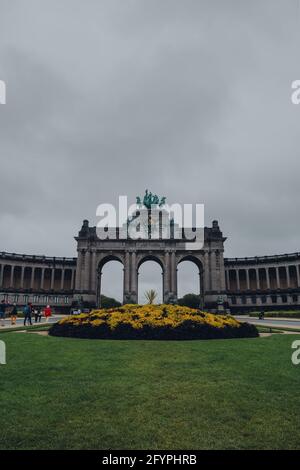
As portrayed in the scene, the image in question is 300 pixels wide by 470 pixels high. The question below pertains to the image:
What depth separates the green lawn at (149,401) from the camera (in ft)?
18.1

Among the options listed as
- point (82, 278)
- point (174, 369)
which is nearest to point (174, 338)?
point (174, 369)

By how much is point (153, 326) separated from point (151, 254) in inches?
2311

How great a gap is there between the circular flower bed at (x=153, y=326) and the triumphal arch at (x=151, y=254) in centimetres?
5324

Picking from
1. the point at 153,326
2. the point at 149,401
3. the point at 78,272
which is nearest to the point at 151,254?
the point at 78,272

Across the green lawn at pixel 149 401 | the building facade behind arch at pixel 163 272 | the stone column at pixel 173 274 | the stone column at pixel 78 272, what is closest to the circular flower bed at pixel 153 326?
the green lawn at pixel 149 401

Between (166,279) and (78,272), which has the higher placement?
(78,272)

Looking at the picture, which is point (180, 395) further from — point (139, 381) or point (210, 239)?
point (210, 239)

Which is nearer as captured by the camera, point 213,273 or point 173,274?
point 173,274

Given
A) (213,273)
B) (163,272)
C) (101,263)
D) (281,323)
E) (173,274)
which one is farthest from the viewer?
(101,263)

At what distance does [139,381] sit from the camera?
28.9ft

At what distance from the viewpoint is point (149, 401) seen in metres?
7.31

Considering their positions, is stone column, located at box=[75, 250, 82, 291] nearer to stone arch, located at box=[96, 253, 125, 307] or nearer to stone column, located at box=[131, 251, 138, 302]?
stone arch, located at box=[96, 253, 125, 307]

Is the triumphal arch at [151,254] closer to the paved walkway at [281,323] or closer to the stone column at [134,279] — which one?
the stone column at [134,279]

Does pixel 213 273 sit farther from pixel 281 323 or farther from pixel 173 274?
pixel 281 323
